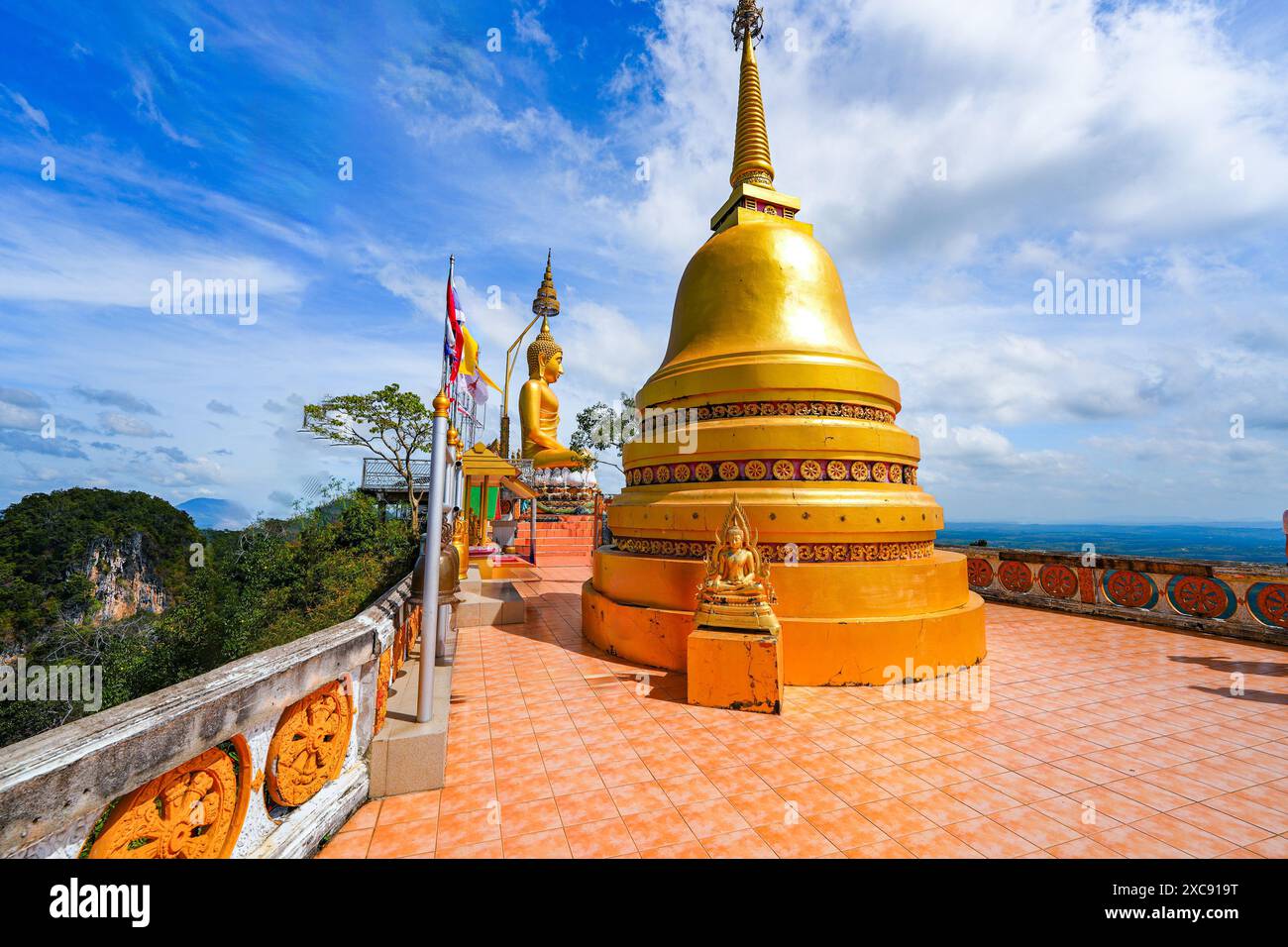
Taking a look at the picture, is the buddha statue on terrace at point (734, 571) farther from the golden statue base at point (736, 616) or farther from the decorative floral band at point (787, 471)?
the decorative floral band at point (787, 471)

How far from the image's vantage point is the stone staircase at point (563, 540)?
2200cm

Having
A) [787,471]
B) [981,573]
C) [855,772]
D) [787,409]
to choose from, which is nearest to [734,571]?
[787,471]

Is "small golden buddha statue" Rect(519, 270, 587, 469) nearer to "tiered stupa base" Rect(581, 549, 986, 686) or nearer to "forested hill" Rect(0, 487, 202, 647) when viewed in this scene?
"forested hill" Rect(0, 487, 202, 647)

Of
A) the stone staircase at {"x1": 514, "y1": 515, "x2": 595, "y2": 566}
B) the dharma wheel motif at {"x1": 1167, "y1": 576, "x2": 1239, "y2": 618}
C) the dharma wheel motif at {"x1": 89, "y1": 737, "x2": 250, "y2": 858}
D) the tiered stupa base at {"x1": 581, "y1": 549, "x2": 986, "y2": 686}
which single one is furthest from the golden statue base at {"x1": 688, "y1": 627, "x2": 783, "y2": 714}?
the stone staircase at {"x1": 514, "y1": 515, "x2": 595, "y2": 566}

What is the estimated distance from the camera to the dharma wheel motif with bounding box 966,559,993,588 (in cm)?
1280

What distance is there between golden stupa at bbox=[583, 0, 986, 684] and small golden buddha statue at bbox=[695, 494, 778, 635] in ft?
2.21

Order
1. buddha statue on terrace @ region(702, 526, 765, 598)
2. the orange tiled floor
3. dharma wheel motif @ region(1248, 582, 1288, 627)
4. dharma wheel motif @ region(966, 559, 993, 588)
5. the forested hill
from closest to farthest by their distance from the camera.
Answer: the orange tiled floor → buddha statue on terrace @ region(702, 526, 765, 598) → dharma wheel motif @ region(1248, 582, 1288, 627) → dharma wheel motif @ region(966, 559, 993, 588) → the forested hill

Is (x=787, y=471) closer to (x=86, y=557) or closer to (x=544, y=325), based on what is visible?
(x=544, y=325)

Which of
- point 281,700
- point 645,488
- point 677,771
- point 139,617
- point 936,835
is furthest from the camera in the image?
point 139,617

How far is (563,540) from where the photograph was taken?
23.4 m

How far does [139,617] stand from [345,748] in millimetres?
33167

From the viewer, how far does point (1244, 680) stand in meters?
6.91
